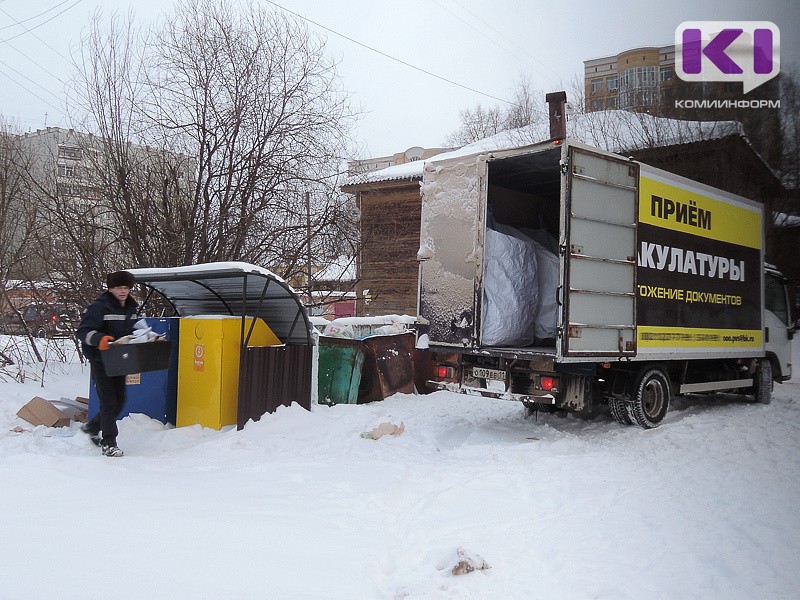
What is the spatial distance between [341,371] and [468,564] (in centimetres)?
597

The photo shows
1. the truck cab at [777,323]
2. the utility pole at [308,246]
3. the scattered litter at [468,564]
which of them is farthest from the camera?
the utility pole at [308,246]

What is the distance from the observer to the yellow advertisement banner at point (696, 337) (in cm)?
789

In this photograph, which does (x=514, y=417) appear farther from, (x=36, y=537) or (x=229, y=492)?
(x=36, y=537)

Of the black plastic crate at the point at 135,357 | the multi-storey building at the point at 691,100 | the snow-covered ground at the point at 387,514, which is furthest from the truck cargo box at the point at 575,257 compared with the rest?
the multi-storey building at the point at 691,100

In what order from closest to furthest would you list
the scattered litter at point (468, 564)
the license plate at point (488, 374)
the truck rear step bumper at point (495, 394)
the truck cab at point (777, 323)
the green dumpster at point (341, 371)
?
the scattered litter at point (468, 564)
the truck rear step bumper at point (495, 394)
the license plate at point (488, 374)
the green dumpster at point (341, 371)
the truck cab at point (777, 323)

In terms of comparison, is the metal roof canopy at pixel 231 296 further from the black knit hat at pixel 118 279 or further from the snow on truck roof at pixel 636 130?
the snow on truck roof at pixel 636 130

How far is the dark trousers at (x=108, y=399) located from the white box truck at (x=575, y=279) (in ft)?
12.2

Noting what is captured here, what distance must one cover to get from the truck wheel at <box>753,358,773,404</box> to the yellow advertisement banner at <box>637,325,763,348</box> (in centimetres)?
52

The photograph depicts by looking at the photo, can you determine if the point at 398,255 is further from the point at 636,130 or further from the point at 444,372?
the point at 444,372

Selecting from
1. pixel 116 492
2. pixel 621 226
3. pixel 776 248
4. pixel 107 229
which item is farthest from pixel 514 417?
pixel 776 248

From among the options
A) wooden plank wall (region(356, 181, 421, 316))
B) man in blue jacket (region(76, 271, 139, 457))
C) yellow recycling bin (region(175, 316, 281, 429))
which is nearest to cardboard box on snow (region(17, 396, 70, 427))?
man in blue jacket (region(76, 271, 139, 457))

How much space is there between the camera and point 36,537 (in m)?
3.47

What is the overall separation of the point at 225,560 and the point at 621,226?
19.2 feet

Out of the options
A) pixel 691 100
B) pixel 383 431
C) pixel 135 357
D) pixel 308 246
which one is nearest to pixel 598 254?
pixel 383 431
